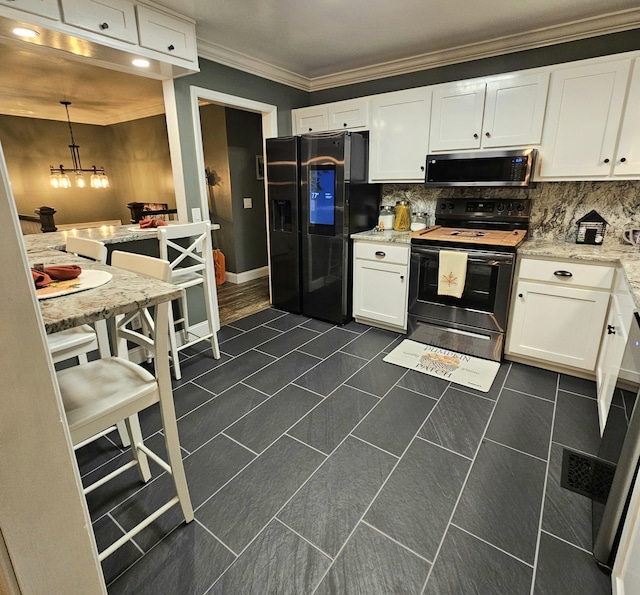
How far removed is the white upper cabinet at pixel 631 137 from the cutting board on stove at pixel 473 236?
74 centimetres

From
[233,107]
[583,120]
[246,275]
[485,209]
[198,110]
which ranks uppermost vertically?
[233,107]

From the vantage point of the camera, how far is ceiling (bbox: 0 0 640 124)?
241 cm

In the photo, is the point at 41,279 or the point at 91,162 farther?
the point at 91,162

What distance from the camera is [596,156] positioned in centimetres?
252

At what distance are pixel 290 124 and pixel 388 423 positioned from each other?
332 centimetres

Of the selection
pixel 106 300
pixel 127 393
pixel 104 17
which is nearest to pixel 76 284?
pixel 106 300

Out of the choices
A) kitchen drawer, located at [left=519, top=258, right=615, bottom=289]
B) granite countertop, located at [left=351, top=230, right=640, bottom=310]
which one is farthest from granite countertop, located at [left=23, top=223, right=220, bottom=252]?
kitchen drawer, located at [left=519, top=258, right=615, bottom=289]

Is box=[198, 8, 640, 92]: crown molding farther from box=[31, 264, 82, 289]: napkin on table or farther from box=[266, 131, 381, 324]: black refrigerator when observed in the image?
box=[31, 264, 82, 289]: napkin on table

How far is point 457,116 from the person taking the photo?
2.96 meters

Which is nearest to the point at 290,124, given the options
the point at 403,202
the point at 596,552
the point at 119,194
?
the point at 403,202

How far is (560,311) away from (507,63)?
6.81 ft

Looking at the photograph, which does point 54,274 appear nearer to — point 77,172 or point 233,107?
point 233,107

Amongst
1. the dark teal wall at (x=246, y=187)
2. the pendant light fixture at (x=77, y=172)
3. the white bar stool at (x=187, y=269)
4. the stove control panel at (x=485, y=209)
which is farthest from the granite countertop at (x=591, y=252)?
the pendant light fixture at (x=77, y=172)

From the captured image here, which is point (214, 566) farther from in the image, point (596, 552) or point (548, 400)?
point (548, 400)
